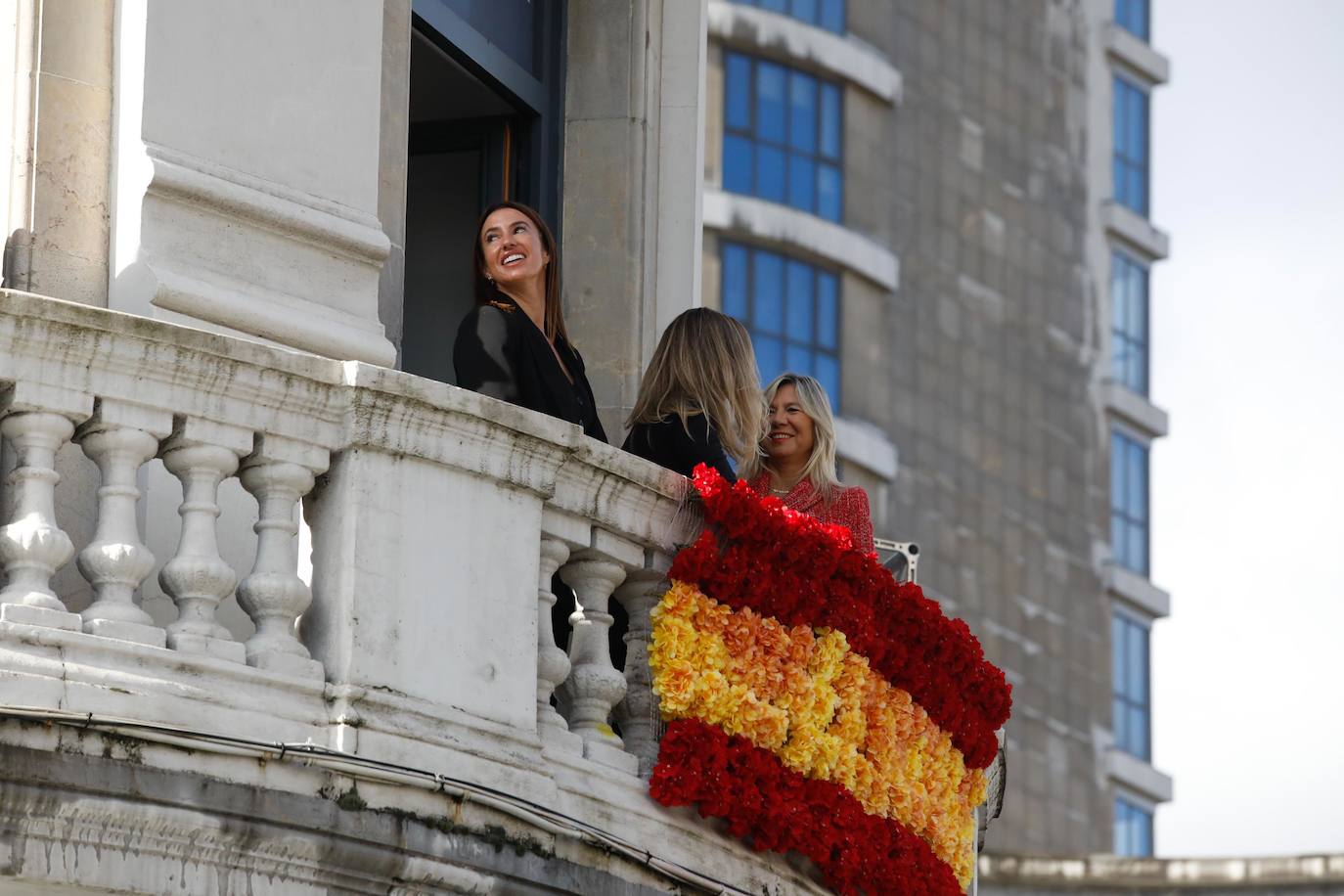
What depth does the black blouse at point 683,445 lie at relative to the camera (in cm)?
1037

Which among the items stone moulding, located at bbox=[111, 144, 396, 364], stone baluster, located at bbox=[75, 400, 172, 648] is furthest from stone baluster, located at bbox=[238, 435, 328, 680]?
stone moulding, located at bbox=[111, 144, 396, 364]

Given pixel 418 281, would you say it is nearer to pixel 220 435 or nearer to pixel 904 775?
pixel 904 775

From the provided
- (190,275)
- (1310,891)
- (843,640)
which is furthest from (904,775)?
(1310,891)

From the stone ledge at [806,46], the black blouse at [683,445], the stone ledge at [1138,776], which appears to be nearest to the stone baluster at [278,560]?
the black blouse at [683,445]

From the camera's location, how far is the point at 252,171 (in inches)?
405

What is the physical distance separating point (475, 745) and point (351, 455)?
0.90 m

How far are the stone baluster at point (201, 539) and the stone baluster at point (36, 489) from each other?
30cm

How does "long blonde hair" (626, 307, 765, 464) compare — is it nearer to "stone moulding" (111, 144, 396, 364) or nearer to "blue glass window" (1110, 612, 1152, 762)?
"stone moulding" (111, 144, 396, 364)

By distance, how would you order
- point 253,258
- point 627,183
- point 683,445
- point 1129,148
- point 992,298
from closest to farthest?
point 253,258 < point 683,445 < point 627,183 < point 992,298 < point 1129,148

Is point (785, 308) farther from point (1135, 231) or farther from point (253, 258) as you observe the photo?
point (253, 258)

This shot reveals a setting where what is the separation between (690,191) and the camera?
569 inches

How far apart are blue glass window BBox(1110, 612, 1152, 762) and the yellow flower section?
47272 mm

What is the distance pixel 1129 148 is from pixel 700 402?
50123 millimetres

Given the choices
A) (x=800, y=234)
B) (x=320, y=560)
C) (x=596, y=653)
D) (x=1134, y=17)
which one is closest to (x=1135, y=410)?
(x=1134, y=17)
